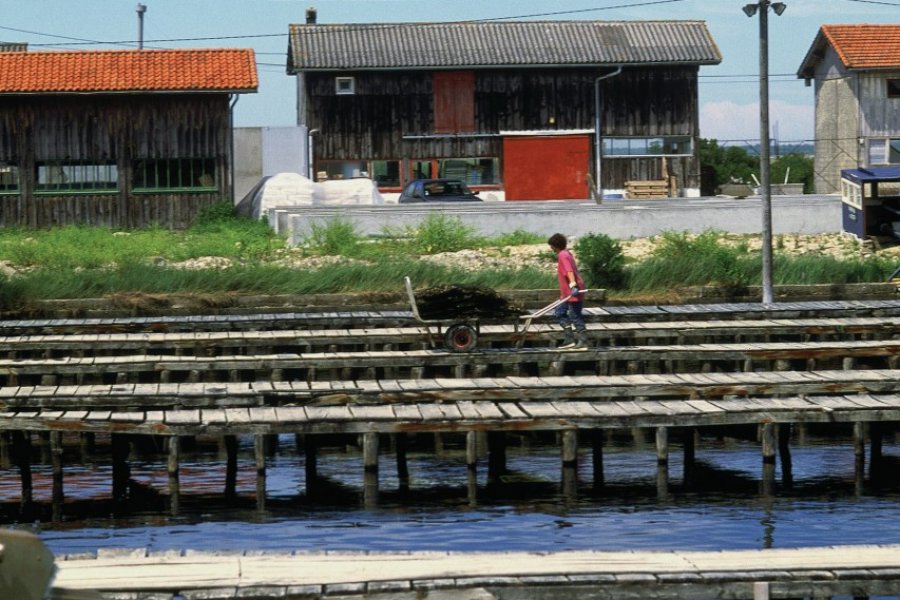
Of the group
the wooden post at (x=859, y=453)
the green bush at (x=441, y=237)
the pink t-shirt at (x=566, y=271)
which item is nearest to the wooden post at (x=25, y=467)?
the pink t-shirt at (x=566, y=271)

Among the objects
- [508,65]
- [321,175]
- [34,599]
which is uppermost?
[508,65]

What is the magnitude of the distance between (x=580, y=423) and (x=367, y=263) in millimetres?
19272

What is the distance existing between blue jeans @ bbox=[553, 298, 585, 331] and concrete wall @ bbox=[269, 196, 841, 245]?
17590mm

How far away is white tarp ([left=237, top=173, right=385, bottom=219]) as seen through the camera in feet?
156

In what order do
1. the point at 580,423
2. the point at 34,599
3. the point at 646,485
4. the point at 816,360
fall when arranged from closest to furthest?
the point at 34,599 < the point at 580,423 < the point at 646,485 < the point at 816,360

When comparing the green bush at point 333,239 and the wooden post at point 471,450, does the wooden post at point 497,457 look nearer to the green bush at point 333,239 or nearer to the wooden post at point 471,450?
the wooden post at point 471,450

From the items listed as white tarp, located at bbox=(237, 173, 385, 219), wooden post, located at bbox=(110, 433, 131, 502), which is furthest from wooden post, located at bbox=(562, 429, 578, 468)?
white tarp, located at bbox=(237, 173, 385, 219)

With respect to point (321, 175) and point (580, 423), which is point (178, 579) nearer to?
point (580, 423)

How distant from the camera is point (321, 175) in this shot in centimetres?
5634

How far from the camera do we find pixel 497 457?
67.6 feet

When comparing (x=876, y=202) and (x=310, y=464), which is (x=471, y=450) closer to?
(x=310, y=464)

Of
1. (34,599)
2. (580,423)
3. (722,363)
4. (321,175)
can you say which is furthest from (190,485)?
(321,175)

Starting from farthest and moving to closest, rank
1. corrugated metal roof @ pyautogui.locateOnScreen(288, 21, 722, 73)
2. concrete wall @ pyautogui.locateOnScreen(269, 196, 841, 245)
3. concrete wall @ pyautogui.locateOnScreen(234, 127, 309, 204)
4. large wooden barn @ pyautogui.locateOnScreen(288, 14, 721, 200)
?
1. large wooden barn @ pyautogui.locateOnScreen(288, 14, 721, 200)
2. corrugated metal roof @ pyautogui.locateOnScreen(288, 21, 722, 73)
3. concrete wall @ pyautogui.locateOnScreen(234, 127, 309, 204)
4. concrete wall @ pyautogui.locateOnScreen(269, 196, 841, 245)

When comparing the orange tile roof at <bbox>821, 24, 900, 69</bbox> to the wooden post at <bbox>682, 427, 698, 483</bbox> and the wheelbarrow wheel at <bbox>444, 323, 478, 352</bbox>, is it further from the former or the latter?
the wooden post at <bbox>682, 427, 698, 483</bbox>
